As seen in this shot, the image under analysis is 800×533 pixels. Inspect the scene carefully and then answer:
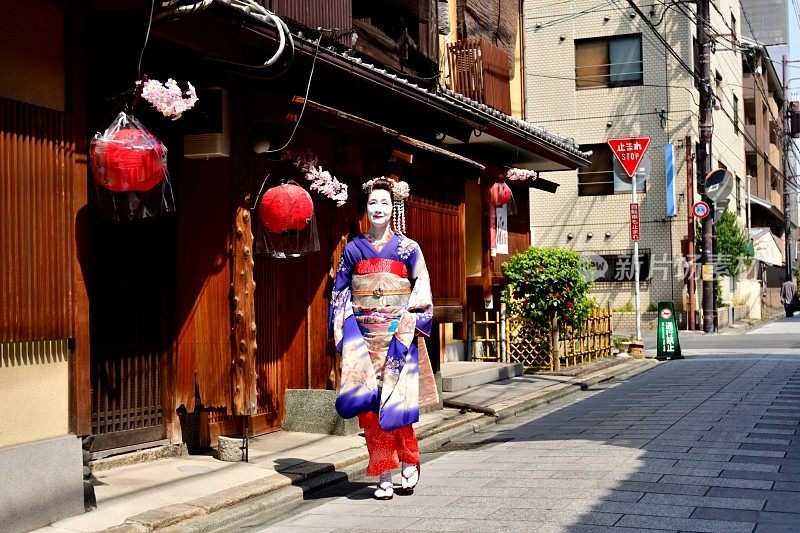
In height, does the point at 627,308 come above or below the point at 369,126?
below

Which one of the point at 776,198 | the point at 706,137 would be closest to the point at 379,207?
the point at 706,137

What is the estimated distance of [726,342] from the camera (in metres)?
26.7

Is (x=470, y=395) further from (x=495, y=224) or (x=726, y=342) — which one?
(x=726, y=342)

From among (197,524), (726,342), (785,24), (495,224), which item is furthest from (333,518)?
(785,24)

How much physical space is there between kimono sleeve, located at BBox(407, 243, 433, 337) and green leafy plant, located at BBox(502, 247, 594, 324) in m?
9.98

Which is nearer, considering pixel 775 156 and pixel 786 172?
pixel 786 172

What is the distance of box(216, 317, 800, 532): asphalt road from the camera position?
21.7 ft

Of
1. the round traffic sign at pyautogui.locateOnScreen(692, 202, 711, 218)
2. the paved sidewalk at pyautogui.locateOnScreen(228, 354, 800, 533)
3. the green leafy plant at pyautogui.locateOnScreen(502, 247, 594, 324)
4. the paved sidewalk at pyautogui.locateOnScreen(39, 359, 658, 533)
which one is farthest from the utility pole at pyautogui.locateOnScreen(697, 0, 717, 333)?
the paved sidewalk at pyautogui.locateOnScreen(39, 359, 658, 533)

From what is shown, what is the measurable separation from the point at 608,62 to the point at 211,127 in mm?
29010

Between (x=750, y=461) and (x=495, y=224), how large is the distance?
30.7 feet

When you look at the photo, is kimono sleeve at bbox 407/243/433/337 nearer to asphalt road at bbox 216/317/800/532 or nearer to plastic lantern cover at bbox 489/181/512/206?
asphalt road at bbox 216/317/800/532

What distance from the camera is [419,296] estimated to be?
318 inches

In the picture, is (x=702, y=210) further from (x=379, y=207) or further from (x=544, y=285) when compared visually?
(x=379, y=207)

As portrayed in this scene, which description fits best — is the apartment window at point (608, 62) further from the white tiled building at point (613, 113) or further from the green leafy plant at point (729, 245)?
the green leafy plant at point (729, 245)
